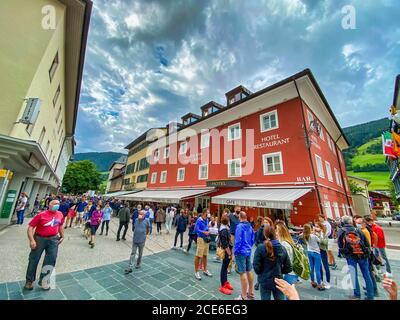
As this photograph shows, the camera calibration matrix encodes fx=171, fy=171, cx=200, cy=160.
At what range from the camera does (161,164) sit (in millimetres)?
25688

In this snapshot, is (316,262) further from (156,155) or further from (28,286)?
(156,155)

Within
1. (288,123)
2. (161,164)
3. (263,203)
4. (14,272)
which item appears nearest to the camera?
(14,272)

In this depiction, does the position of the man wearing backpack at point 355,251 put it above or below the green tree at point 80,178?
below

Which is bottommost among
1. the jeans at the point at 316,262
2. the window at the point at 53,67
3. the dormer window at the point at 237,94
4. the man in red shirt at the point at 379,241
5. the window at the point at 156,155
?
the jeans at the point at 316,262

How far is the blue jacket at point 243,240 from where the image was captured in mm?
4258

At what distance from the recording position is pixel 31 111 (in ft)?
20.9

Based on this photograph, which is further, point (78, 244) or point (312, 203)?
point (312, 203)

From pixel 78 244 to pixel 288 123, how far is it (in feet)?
49.4

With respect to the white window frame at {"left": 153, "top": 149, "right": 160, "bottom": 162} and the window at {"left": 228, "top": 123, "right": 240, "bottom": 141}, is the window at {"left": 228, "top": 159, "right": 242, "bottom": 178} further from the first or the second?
the white window frame at {"left": 153, "top": 149, "right": 160, "bottom": 162}

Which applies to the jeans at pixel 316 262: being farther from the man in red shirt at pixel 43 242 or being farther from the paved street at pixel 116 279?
the man in red shirt at pixel 43 242

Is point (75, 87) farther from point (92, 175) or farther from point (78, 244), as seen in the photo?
point (92, 175)

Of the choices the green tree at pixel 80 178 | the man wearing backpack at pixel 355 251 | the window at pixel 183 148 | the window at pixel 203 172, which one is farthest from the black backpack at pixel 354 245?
the green tree at pixel 80 178

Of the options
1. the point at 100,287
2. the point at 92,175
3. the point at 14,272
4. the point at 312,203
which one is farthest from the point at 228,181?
the point at 92,175

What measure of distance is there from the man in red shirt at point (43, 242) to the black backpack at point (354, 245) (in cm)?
733
